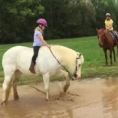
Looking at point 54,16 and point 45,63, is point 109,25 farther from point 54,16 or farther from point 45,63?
point 54,16

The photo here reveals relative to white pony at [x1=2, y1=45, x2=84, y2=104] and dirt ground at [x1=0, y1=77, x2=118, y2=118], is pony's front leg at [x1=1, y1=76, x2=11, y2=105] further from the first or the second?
dirt ground at [x1=0, y1=77, x2=118, y2=118]

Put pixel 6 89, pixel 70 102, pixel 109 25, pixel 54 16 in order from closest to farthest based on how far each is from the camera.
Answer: pixel 70 102
pixel 6 89
pixel 109 25
pixel 54 16

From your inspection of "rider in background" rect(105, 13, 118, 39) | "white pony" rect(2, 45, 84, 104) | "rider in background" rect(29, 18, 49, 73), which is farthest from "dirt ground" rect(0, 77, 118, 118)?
"rider in background" rect(105, 13, 118, 39)

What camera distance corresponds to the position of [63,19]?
197 feet

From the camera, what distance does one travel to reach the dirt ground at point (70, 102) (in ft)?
32.9

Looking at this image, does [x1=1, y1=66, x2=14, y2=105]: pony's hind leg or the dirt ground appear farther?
[x1=1, y1=66, x2=14, y2=105]: pony's hind leg

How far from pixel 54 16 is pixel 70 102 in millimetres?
48508

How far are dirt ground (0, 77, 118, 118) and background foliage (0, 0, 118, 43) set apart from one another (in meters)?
41.2

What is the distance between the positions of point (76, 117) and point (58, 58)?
248 centimetres

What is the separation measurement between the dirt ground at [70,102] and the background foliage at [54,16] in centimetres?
4118

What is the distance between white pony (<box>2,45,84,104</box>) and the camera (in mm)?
11547

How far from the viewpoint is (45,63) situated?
11492 mm

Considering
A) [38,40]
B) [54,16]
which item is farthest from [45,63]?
[54,16]

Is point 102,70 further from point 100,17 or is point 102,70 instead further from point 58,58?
point 100,17
